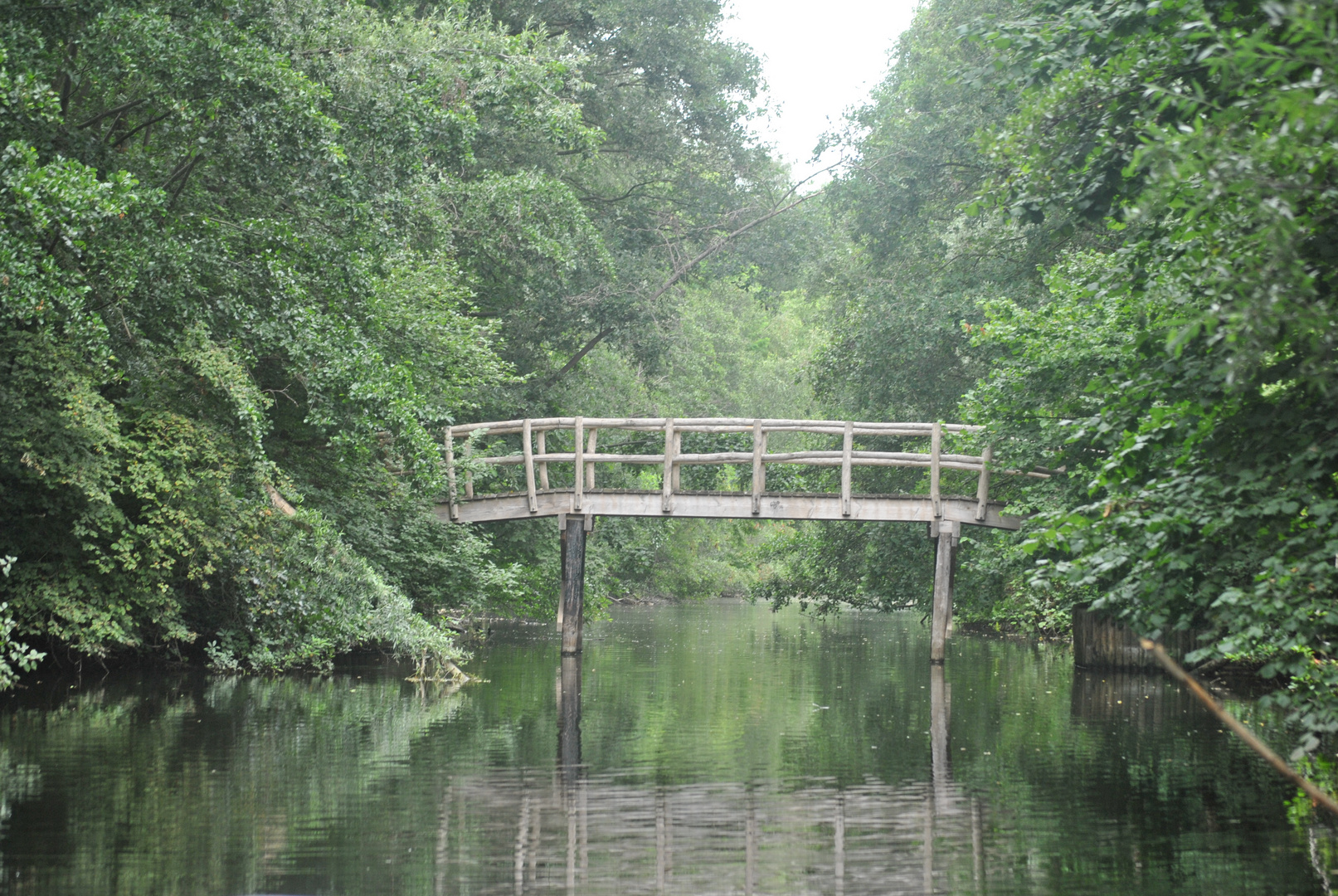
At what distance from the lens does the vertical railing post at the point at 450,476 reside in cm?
1912

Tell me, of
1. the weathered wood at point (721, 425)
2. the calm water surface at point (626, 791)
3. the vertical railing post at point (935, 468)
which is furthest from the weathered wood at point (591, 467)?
the vertical railing post at point (935, 468)

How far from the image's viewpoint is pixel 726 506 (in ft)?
62.6

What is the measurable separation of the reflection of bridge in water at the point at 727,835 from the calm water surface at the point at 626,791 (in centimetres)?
3

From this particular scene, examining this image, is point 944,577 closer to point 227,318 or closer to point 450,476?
point 450,476

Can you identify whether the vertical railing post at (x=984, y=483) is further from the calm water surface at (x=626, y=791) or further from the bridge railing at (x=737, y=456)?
the calm water surface at (x=626, y=791)

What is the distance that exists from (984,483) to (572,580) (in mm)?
6085

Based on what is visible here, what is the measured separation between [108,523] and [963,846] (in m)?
8.92

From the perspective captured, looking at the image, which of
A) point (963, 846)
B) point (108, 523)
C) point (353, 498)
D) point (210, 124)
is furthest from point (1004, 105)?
point (963, 846)

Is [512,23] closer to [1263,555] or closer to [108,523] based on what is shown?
[108,523]

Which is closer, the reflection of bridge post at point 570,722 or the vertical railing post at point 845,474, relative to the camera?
the reflection of bridge post at point 570,722

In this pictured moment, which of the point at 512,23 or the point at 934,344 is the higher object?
the point at 512,23

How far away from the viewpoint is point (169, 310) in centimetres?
1392

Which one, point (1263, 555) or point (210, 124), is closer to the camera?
point (1263, 555)

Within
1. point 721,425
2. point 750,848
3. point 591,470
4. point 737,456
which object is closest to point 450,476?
point 591,470
